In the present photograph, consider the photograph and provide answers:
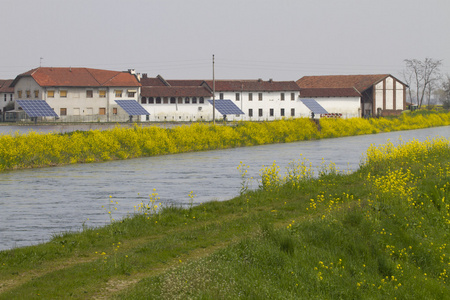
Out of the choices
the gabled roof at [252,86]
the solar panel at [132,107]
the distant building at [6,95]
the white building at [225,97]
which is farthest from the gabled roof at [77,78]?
the gabled roof at [252,86]

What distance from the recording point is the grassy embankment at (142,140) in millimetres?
33062

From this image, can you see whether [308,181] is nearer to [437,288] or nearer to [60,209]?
[60,209]

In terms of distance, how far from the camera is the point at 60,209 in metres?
19.5

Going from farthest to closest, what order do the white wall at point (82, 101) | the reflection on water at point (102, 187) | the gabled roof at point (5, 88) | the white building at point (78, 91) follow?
the gabled roof at point (5, 88) → the white building at point (78, 91) → the white wall at point (82, 101) → the reflection on water at point (102, 187)

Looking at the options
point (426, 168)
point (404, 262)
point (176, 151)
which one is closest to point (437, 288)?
point (404, 262)

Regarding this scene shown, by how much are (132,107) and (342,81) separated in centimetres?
4403

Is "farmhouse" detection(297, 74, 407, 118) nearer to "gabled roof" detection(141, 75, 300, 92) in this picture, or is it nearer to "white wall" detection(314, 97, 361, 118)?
"white wall" detection(314, 97, 361, 118)

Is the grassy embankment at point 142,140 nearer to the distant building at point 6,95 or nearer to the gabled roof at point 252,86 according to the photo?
the gabled roof at point 252,86

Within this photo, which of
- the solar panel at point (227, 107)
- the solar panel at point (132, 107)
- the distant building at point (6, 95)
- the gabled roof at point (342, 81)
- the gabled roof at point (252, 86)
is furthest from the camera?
the gabled roof at point (342, 81)

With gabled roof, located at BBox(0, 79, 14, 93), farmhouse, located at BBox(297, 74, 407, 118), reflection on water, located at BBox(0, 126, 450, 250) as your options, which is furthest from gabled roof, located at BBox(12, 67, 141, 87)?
reflection on water, located at BBox(0, 126, 450, 250)

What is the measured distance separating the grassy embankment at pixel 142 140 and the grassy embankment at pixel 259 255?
63.0 feet

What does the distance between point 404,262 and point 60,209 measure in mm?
11750

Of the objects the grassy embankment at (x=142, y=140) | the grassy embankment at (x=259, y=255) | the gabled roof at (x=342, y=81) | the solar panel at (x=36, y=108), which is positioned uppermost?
the gabled roof at (x=342, y=81)

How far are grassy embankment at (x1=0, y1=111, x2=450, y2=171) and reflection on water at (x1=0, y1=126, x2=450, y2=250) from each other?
1.41 m
